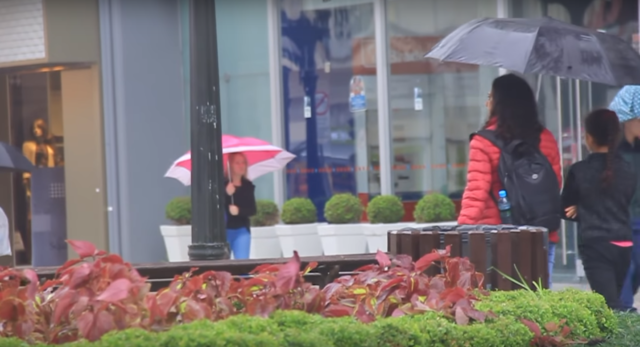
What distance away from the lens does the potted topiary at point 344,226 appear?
44.8ft

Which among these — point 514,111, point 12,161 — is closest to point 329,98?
point 12,161

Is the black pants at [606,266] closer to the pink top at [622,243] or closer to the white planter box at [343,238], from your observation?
the pink top at [622,243]

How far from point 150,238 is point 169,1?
10.5 feet

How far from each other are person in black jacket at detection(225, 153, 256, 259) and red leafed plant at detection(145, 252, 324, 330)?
7091mm

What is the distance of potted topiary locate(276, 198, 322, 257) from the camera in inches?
555

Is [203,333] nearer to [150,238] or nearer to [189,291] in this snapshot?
[189,291]

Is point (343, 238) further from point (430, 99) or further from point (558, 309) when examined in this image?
point (558, 309)

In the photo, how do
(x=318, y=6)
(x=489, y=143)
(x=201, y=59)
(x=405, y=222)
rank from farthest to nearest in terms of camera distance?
(x=318, y=6) → (x=405, y=222) → (x=201, y=59) → (x=489, y=143)

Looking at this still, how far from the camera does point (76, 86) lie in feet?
50.8

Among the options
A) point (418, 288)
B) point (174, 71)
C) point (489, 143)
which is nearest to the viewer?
point (418, 288)

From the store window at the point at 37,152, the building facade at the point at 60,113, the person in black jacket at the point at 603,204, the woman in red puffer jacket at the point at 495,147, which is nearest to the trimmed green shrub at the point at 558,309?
the woman in red puffer jacket at the point at 495,147

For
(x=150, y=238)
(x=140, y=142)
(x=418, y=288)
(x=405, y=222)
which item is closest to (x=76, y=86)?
(x=140, y=142)

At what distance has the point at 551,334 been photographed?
475 centimetres

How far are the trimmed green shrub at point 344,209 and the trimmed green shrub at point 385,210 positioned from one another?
0.34m
